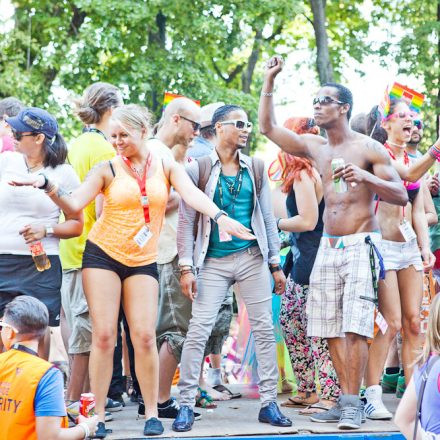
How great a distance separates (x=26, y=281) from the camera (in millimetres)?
5504

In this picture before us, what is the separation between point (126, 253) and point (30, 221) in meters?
0.62

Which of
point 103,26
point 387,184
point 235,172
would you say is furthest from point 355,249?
point 103,26

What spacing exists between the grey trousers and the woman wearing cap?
886 mm

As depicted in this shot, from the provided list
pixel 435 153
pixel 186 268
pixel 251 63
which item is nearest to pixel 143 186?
pixel 186 268

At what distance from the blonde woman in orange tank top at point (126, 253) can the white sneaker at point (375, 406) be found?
4.74 feet

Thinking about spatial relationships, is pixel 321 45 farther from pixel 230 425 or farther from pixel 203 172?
pixel 230 425

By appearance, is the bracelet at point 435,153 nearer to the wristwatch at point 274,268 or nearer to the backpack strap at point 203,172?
the wristwatch at point 274,268

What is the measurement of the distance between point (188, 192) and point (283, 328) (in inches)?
59.8

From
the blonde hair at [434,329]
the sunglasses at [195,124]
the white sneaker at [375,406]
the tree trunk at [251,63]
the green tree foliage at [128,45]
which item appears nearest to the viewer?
the blonde hair at [434,329]

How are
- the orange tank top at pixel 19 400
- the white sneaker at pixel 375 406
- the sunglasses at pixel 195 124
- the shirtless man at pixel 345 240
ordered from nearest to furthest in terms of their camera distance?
the orange tank top at pixel 19 400 → the shirtless man at pixel 345 240 → the white sneaker at pixel 375 406 → the sunglasses at pixel 195 124

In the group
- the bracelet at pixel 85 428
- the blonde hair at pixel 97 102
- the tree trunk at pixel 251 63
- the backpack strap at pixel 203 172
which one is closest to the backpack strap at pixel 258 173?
the backpack strap at pixel 203 172

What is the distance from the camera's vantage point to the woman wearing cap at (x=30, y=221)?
5.49 metres

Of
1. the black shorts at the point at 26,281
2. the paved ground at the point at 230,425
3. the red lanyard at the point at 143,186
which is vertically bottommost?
the paved ground at the point at 230,425

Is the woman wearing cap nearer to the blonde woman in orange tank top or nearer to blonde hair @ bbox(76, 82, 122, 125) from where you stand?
the blonde woman in orange tank top
